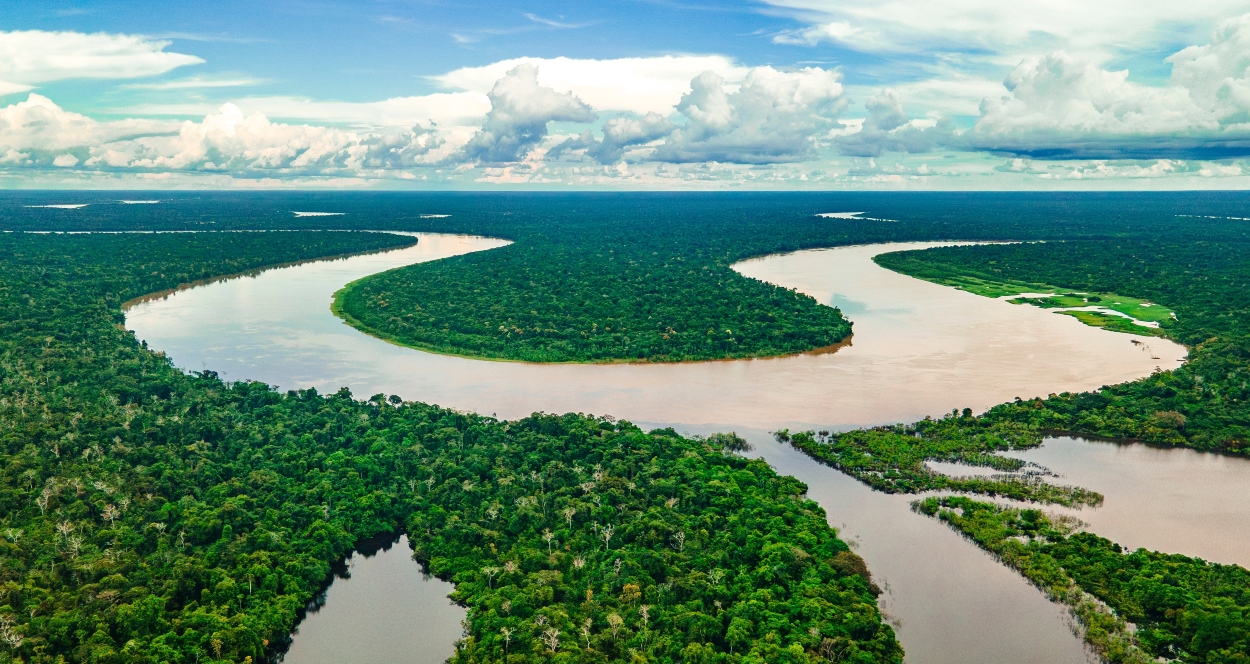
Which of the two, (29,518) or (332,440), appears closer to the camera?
(29,518)

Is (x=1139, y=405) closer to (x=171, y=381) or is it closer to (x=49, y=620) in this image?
(x=49, y=620)

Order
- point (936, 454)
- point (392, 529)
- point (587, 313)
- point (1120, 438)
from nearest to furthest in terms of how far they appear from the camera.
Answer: point (392, 529)
point (936, 454)
point (1120, 438)
point (587, 313)

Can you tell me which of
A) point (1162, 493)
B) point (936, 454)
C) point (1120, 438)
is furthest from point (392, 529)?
point (1120, 438)

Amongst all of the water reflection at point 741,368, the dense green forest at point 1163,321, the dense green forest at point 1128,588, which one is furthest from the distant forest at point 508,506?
the water reflection at point 741,368

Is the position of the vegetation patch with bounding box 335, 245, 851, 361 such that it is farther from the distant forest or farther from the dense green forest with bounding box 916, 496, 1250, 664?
the dense green forest with bounding box 916, 496, 1250, 664

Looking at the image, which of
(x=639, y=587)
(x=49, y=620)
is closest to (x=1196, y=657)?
(x=639, y=587)

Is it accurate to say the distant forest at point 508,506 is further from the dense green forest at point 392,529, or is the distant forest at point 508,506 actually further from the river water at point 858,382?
the river water at point 858,382

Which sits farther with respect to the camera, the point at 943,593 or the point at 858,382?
the point at 858,382

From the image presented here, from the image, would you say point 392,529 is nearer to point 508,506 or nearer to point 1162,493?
point 508,506
